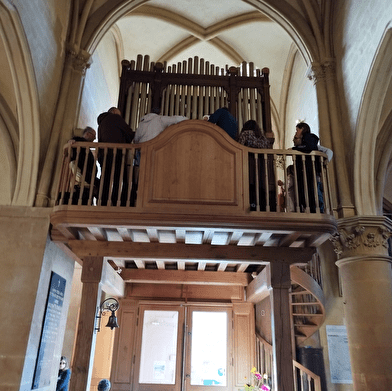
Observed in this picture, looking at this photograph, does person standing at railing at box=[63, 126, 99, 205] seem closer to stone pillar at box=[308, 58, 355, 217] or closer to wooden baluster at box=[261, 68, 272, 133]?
wooden baluster at box=[261, 68, 272, 133]

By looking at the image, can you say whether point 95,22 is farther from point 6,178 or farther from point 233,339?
point 233,339

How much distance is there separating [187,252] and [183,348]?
434cm

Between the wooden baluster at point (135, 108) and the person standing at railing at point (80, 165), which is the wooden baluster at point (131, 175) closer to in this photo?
the person standing at railing at point (80, 165)

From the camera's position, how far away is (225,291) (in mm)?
Answer: 9789

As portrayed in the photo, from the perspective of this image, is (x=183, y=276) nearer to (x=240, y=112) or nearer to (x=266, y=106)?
(x=240, y=112)

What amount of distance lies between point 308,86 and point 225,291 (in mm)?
5946

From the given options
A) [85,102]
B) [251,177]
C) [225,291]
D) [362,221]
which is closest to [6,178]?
[85,102]

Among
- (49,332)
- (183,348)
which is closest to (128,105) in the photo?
(49,332)

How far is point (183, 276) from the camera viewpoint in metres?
7.57

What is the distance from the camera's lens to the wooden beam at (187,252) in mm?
5824

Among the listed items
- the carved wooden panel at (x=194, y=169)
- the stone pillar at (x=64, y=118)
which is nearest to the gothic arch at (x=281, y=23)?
the stone pillar at (x=64, y=118)

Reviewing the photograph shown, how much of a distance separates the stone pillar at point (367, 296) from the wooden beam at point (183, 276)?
1.99 meters

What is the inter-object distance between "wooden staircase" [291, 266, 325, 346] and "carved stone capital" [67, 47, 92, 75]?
588 cm

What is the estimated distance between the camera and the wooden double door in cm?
902
